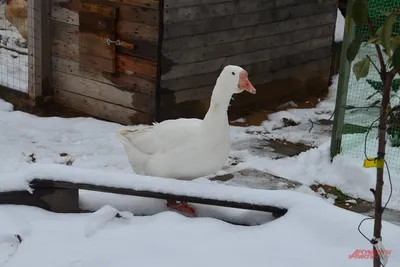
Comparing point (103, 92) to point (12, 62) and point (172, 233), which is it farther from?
point (172, 233)

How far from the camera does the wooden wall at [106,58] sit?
6324 millimetres

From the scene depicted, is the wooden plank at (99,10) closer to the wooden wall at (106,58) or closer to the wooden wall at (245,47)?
the wooden wall at (106,58)

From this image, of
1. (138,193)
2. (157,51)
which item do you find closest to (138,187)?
(138,193)

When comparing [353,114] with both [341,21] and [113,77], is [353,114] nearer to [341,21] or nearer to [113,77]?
[113,77]

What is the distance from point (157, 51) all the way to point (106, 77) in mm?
764

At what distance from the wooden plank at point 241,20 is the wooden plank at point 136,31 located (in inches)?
4.6

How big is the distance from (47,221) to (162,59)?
3394 mm

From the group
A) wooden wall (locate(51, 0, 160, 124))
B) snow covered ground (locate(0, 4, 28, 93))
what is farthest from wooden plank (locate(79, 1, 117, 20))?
snow covered ground (locate(0, 4, 28, 93))

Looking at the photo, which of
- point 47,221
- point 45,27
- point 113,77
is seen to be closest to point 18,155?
point 113,77

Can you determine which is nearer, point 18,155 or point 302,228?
point 302,228

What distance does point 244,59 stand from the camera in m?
7.25

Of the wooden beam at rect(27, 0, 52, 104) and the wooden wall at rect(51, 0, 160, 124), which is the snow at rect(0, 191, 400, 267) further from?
the wooden beam at rect(27, 0, 52, 104)

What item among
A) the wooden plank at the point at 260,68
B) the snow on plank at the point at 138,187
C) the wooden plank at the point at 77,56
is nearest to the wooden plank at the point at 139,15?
the wooden plank at the point at 77,56

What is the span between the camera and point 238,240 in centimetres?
298
